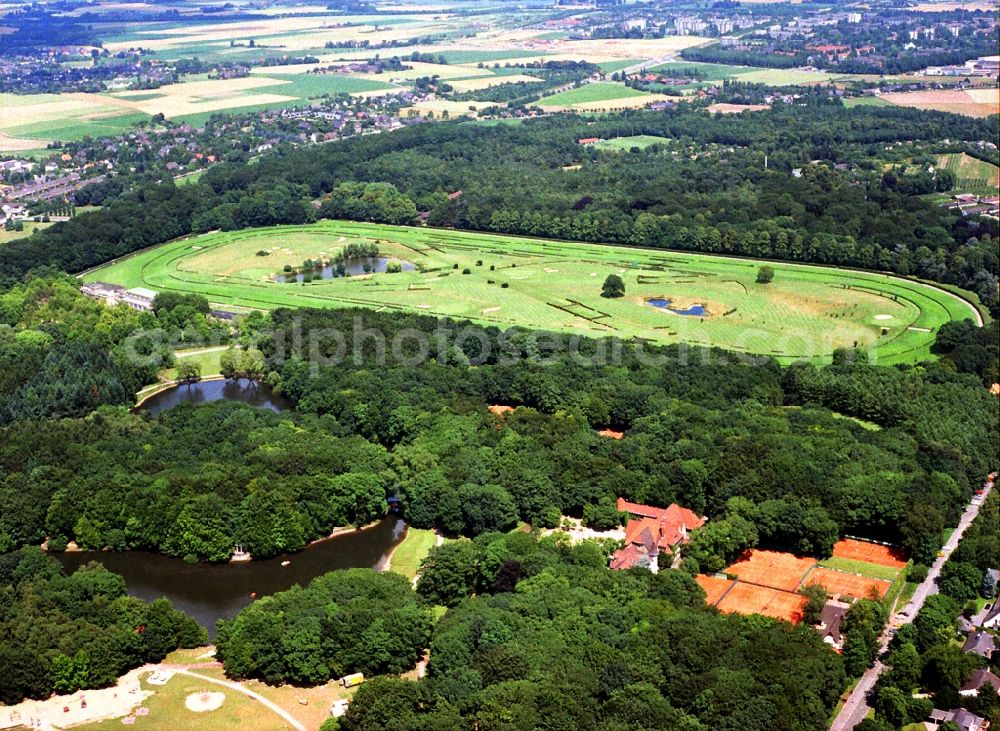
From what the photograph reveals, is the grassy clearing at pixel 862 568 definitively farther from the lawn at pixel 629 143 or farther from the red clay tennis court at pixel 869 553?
the lawn at pixel 629 143

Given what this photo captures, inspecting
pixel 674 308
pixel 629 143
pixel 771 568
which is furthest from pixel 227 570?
pixel 629 143

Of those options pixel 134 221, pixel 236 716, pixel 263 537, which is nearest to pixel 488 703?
pixel 236 716

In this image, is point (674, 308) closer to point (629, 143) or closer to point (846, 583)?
point (846, 583)

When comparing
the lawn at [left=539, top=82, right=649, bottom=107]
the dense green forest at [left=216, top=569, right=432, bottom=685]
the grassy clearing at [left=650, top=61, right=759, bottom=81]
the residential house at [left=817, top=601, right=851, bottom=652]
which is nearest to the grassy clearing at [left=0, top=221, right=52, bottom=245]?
the dense green forest at [left=216, top=569, right=432, bottom=685]

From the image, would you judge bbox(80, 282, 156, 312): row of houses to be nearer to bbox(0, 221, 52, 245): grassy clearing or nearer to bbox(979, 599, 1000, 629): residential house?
bbox(0, 221, 52, 245): grassy clearing

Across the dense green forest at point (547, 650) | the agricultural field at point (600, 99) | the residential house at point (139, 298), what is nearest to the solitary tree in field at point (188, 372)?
the residential house at point (139, 298)

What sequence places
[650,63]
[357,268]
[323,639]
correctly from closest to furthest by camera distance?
1. [323,639]
2. [357,268]
3. [650,63]
